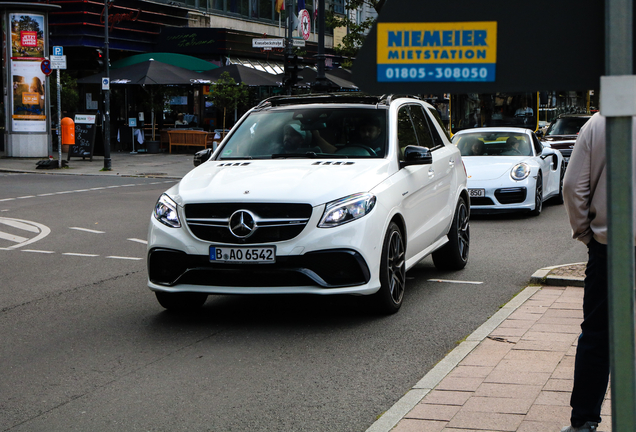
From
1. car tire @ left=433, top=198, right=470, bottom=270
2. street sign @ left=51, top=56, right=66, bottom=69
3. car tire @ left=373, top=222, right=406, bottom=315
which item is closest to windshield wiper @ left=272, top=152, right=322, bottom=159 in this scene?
car tire @ left=373, top=222, right=406, bottom=315

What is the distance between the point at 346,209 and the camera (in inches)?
247

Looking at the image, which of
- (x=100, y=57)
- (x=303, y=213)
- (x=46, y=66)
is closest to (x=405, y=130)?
(x=303, y=213)

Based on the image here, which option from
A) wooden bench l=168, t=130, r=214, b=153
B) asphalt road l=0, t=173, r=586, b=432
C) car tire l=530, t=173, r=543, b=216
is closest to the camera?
asphalt road l=0, t=173, r=586, b=432

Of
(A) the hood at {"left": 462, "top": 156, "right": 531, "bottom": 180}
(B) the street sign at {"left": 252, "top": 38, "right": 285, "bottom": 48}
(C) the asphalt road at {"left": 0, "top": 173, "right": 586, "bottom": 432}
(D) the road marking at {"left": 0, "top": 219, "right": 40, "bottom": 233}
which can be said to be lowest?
(C) the asphalt road at {"left": 0, "top": 173, "right": 586, "bottom": 432}

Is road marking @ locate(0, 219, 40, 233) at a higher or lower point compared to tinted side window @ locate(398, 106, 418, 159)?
lower

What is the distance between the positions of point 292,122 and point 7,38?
77.0 feet

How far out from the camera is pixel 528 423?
4.04 m

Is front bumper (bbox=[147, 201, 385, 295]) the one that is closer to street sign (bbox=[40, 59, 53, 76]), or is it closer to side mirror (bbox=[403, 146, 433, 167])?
side mirror (bbox=[403, 146, 433, 167])

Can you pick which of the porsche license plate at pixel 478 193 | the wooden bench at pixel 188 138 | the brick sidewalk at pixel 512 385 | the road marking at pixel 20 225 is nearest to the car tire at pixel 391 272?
the brick sidewalk at pixel 512 385

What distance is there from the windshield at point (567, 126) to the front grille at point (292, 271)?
16.8 m

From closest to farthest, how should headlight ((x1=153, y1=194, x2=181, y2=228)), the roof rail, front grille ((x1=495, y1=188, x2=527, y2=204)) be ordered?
headlight ((x1=153, y1=194, x2=181, y2=228)) < the roof rail < front grille ((x1=495, y1=188, x2=527, y2=204))

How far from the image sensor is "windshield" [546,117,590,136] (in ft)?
71.8

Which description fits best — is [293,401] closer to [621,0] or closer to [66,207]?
[621,0]

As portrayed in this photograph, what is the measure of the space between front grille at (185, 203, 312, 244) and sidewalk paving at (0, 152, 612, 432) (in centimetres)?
143
